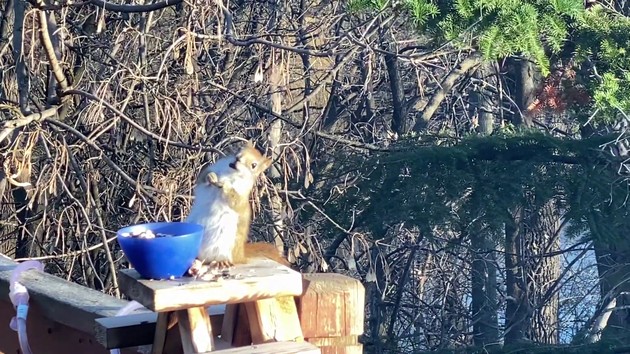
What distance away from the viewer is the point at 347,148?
21.2ft

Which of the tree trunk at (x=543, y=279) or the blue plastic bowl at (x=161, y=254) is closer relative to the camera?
the blue plastic bowl at (x=161, y=254)

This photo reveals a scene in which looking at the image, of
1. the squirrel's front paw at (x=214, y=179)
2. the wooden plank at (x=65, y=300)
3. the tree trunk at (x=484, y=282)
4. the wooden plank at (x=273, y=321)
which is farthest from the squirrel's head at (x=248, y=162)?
the tree trunk at (x=484, y=282)

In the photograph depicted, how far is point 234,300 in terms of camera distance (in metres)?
1.80

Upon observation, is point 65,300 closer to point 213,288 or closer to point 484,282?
point 213,288

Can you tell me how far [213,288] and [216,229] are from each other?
1.68 feet

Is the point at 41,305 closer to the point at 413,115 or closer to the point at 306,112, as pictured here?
the point at 306,112


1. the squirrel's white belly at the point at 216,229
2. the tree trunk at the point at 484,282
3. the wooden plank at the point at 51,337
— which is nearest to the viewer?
the squirrel's white belly at the point at 216,229

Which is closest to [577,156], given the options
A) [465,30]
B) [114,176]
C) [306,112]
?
[306,112]

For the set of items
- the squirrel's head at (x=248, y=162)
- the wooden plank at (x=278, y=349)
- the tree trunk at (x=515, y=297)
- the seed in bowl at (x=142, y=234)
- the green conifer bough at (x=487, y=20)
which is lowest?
the tree trunk at (x=515, y=297)

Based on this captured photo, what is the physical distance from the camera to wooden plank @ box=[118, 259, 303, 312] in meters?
1.74

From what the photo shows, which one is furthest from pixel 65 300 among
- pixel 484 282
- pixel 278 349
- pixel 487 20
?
pixel 484 282

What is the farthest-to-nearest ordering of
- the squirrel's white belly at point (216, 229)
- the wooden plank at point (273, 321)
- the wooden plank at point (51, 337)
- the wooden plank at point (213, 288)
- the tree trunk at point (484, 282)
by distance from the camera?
the tree trunk at point (484, 282) < the wooden plank at point (51, 337) < the squirrel's white belly at point (216, 229) < the wooden plank at point (273, 321) < the wooden plank at point (213, 288)

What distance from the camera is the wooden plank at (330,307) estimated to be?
196cm

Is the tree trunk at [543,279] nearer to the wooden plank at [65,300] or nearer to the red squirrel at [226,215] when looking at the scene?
the red squirrel at [226,215]
